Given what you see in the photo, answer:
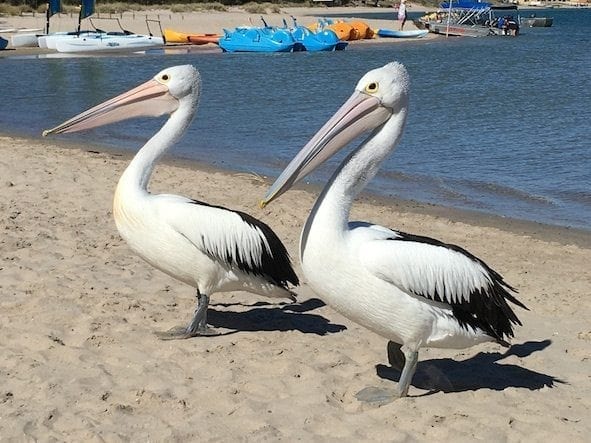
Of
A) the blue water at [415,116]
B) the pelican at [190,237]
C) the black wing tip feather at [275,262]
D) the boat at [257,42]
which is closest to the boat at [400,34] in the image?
the blue water at [415,116]

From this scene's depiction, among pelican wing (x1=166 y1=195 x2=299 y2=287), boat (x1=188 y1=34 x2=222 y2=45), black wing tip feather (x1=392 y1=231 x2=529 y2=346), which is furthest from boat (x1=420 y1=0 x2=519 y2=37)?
black wing tip feather (x1=392 y1=231 x2=529 y2=346)

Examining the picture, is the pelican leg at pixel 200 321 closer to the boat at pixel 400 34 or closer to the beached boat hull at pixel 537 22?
the boat at pixel 400 34

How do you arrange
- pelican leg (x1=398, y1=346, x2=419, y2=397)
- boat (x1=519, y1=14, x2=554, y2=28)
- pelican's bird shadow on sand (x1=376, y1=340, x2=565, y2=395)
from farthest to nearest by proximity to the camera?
boat (x1=519, y1=14, x2=554, y2=28), pelican's bird shadow on sand (x1=376, y1=340, x2=565, y2=395), pelican leg (x1=398, y1=346, x2=419, y2=397)

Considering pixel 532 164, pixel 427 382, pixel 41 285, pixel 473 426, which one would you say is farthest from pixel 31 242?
pixel 532 164

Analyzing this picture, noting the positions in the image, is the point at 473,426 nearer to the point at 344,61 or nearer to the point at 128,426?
the point at 128,426

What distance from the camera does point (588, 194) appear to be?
9.70 m

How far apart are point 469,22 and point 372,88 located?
49.0 meters

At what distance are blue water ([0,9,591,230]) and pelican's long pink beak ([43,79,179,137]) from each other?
191 inches

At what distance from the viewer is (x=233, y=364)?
4062 mm

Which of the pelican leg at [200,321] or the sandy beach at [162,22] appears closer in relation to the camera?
the pelican leg at [200,321]

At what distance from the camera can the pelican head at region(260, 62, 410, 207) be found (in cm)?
340

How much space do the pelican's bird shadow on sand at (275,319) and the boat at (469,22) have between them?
43.3 meters

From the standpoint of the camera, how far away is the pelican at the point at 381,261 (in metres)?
3.38

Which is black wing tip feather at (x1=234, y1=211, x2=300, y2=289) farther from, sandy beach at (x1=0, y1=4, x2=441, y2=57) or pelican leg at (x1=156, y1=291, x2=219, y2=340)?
sandy beach at (x1=0, y1=4, x2=441, y2=57)
